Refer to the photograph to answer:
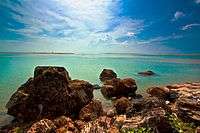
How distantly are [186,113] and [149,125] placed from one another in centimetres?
306

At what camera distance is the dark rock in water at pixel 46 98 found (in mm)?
16938

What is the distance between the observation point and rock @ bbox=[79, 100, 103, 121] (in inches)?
645

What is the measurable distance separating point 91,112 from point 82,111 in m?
0.61

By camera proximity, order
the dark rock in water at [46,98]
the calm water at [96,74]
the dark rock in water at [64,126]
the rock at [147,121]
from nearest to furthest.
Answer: the rock at [147,121] < the dark rock in water at [64,126] < the dark rock in water at [46,98] < the calm water at [96,74]

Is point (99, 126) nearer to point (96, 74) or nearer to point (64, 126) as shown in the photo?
point (64, 126)

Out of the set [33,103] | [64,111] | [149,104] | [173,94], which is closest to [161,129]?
[149,104]

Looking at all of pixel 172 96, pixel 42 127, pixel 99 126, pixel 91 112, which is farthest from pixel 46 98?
pixel 172 96

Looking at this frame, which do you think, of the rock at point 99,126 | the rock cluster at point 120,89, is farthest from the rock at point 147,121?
the rock cluster at point 120,89

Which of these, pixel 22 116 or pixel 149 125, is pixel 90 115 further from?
pixel 149 125

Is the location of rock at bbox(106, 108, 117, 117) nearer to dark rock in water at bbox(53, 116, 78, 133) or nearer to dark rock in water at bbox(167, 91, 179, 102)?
dark rock in water at bbox(53, 116, 78, 133)

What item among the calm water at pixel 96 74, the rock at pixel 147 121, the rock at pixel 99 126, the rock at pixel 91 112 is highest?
the rock at pixel 147 121

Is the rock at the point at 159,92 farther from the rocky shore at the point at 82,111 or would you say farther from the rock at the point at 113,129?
the rock at the point at 113,129

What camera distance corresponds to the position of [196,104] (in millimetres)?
13031

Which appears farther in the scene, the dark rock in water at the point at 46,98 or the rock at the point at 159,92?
the rock at the point at 159,92
